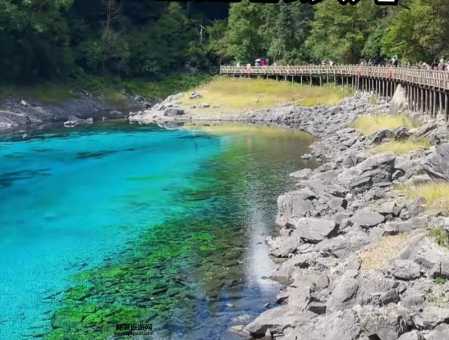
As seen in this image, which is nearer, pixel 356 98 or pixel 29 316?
pixel 29 316

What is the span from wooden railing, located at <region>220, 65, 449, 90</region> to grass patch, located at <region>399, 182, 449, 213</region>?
17185 millimetres

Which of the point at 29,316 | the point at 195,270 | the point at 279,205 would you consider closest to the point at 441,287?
the point at 195,270

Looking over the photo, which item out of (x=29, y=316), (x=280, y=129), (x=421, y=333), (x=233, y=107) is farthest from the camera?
(x=233, y=107)

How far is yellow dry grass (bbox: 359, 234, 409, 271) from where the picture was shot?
1978 cm

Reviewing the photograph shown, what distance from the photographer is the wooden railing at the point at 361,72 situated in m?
45.9

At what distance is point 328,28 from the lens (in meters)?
90.9

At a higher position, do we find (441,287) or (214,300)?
(441,287)

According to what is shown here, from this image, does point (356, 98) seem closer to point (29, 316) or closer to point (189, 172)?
point (189, 172)

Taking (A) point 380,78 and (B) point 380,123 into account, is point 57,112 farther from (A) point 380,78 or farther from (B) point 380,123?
(B) point 380,123

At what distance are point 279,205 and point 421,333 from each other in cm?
1642

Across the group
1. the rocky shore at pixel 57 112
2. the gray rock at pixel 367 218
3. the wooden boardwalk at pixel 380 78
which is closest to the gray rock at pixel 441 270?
the gray rock at pixel 367 218

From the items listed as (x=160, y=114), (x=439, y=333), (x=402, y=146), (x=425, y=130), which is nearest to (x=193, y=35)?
(x=160, y=114)

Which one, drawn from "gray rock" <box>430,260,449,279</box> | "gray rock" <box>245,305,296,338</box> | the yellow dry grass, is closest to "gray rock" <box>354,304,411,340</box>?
"gray rock" <box>430,260,449,279</box>

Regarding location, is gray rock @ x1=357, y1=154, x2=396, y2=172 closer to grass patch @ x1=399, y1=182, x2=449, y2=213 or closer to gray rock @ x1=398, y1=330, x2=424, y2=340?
grass patch @ x1=399, y1=182, x2=449, y2=213
